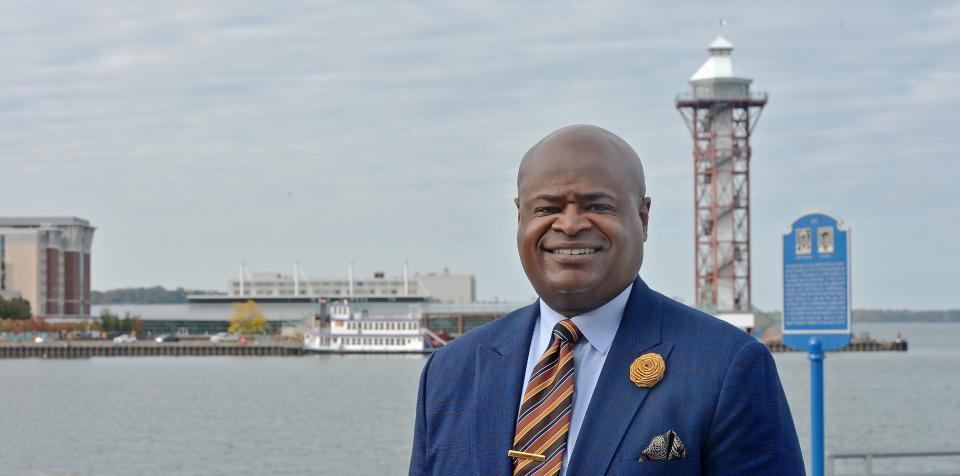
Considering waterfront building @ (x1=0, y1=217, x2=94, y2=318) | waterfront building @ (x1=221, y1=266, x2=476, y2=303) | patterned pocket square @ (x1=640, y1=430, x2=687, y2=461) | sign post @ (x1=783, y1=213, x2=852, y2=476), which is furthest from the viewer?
waterfront building @ (x1=221, y1=266, x2=476, y2=303)

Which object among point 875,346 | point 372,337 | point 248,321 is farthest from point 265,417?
point 248,321

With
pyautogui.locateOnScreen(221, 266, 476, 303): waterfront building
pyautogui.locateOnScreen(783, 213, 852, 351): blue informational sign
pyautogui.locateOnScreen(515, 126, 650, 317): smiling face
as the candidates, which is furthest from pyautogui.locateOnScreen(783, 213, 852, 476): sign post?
pyautogui.locateOnScreen(221, 266, 476, 303): waterfront building

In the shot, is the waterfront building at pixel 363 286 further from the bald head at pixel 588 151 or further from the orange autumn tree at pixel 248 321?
the bald head at pixel 588 151

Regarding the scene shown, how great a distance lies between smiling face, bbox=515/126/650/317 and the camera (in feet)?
10.0

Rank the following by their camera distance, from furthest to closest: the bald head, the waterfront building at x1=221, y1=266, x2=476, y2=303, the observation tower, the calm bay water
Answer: the waterfront building at x1=221, y1=266, x2=476, y2=303 < the observation tower < the calm bay water < the bald head

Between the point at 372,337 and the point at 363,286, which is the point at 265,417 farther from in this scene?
the point at 363,286

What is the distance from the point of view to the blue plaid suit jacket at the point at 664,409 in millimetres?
2984

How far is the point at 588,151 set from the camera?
3064mm

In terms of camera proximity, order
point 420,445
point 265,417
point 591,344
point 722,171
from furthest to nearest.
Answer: point 722,171 < point 265,417 < point 420,445 < point 591,344

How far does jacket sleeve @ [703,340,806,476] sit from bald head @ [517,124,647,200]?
0.44m

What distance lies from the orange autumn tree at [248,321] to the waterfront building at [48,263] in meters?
18.9

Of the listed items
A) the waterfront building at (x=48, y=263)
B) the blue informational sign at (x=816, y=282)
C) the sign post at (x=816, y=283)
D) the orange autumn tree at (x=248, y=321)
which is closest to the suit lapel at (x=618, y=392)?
the sign post at (x=816, y=283)

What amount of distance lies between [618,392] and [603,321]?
0.18 m

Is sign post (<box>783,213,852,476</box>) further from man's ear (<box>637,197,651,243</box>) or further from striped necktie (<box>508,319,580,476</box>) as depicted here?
striped necktie (<box>508,319,580,476</box>)
